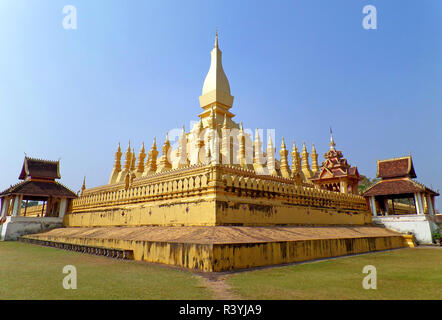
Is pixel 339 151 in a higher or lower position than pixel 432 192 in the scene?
higher

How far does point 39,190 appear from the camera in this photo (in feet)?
68.4

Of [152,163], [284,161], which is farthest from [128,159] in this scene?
[284,161]

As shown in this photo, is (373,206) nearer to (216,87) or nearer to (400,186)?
(400,186)

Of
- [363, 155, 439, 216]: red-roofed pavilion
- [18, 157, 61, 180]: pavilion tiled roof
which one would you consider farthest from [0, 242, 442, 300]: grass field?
[18, 157, 61, 180]: pavilion tiled roof

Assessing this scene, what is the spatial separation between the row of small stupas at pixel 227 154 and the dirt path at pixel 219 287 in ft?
48.3

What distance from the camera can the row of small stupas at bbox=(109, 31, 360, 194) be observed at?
23.7 metres

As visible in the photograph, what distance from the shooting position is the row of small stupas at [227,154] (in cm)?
2369

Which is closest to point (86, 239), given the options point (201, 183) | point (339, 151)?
point (201, 183)

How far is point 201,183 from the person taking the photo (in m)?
9.66

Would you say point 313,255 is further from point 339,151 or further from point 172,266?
point 339,151

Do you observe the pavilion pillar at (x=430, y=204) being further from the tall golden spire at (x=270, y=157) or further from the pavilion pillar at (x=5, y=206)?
the pavilion pillar at (x=5, y=206)

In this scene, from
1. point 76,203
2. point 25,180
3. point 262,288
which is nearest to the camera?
point 262,288

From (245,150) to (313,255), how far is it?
672 inches
